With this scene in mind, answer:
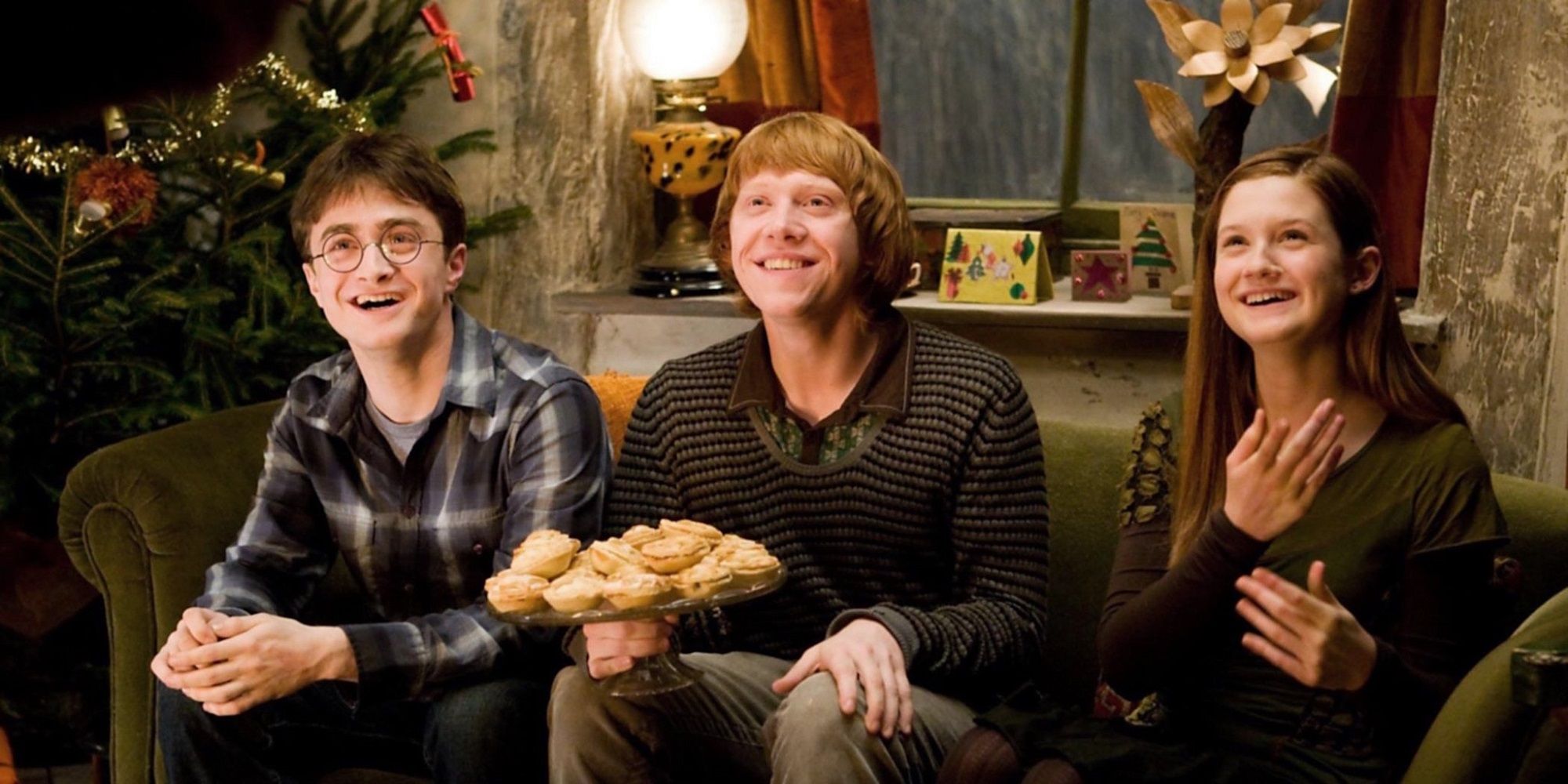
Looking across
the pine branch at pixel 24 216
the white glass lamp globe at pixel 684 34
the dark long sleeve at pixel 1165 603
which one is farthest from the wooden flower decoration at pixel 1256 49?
the pine branch at pixel 24 216

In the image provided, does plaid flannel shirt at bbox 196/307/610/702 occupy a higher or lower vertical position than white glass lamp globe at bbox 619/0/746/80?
lower

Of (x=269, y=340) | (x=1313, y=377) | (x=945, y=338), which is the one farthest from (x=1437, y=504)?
(x=269, y=340)

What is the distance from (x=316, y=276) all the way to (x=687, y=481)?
604 millimetres

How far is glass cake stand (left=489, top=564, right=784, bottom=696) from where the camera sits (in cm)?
193

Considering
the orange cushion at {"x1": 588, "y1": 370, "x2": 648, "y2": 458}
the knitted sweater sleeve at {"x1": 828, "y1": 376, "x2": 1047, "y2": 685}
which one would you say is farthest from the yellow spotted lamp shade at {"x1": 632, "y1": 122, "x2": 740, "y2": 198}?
the knitted sweater sleeve at {"x1": 828, "y1": 376, "x2": 1047, "y2": 685}

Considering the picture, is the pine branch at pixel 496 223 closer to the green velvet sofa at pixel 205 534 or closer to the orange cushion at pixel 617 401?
the orange cushion at pixel 617 401

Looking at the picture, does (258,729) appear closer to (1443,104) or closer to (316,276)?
(316,276)

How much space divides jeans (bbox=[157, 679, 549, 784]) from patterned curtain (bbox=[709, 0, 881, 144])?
191cm

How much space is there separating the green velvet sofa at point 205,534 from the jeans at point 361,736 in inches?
7.8

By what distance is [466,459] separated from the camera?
2379 mm

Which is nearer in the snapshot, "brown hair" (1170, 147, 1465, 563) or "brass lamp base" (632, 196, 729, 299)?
"brown hair" (1170, 147, 1465, 563)

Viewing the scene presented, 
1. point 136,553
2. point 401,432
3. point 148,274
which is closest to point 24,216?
point 148,274

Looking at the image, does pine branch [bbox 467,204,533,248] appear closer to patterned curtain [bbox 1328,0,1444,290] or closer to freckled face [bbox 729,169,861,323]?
freckled face [bbox 729,169,861,323]

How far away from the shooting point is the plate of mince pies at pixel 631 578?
1.94 m
